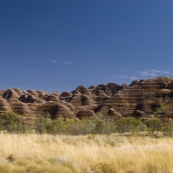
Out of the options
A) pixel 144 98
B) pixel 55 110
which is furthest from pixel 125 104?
pixel 55 110

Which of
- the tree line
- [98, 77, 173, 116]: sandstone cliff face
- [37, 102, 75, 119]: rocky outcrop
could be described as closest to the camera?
the tree line

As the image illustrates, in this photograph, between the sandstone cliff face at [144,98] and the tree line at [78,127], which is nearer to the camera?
the tree line at [78,127]

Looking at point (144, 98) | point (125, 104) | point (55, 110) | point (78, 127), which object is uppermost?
point (144, 98)

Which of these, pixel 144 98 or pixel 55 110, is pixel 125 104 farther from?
pixel 55 110

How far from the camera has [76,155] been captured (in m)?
6.31

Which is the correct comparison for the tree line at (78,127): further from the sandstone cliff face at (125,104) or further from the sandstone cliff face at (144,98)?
the sandstone cliff face at (144,98)

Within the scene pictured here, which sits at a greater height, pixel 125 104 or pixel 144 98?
pixel 144 98

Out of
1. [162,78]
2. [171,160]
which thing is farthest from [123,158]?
[162,78]

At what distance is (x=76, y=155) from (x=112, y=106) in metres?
104

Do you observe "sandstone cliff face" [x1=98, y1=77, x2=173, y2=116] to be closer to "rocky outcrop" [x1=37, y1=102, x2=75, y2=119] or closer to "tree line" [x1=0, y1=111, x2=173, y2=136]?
"rocky outcrop" [x1=37, y1=102, x2=75, y2=119]

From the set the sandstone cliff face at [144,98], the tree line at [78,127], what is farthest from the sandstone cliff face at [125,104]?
the tree line at [78,127]

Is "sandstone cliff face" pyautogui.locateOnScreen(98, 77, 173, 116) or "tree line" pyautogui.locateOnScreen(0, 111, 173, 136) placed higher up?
"sandstone cliff face" pyautogui.locateOnScreen(98, 77, 173, 116)

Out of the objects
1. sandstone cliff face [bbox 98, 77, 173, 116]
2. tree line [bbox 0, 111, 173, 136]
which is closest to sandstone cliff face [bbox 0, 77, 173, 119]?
sandstone cliff face [bbox 98, 77, 173, 116]

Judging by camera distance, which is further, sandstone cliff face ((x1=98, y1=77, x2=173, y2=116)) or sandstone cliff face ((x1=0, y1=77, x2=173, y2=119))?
sandstone cliff face ((x1=98, y1=77, x2=173, y2=116))
